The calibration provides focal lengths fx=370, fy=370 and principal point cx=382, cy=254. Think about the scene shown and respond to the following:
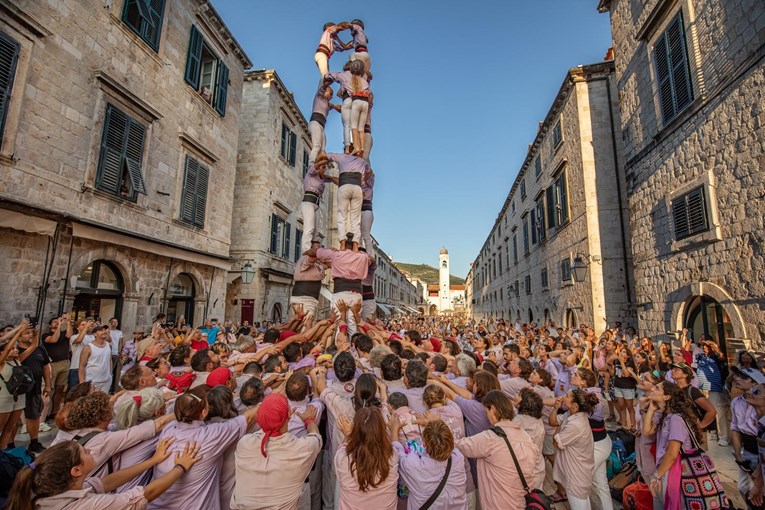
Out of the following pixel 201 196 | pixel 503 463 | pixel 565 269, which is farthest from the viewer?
pixel 565 269

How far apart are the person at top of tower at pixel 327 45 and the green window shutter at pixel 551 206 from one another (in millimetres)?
11675

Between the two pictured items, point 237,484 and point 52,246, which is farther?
point 52,246

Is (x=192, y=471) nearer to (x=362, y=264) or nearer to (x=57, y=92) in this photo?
(x=362, y=264)

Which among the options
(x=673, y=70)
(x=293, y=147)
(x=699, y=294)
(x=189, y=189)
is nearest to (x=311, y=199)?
(x=189, y=189)

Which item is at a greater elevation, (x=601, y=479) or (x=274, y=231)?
(x=274, y=231)

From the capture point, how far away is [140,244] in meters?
9.29

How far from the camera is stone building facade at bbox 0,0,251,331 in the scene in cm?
700

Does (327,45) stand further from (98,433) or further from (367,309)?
(98,433)

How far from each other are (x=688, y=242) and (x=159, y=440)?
10.2 m

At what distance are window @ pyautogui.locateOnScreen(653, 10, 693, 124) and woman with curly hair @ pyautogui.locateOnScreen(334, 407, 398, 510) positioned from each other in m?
10.0

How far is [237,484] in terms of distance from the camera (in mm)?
2557

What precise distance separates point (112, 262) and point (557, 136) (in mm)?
16603

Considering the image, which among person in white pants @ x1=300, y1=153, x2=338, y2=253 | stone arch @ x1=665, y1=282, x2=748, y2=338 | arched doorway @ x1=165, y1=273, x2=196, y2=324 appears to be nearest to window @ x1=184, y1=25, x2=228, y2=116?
arched doorway @ x1=165, y1=273, x2=196, y2=324

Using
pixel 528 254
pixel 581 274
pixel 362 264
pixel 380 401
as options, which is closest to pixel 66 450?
pixel 380 401
